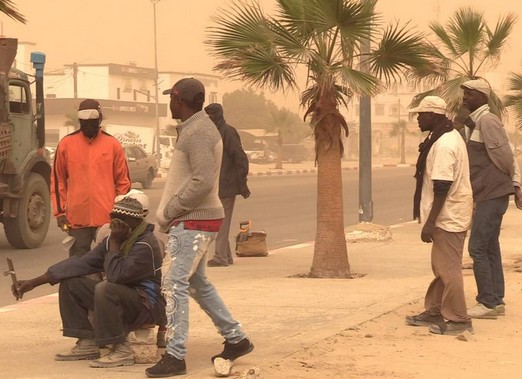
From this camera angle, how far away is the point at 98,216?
9.31 m

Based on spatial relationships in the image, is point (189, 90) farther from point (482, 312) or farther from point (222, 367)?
point (482, 312)

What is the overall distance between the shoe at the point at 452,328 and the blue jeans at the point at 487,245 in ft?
2.84

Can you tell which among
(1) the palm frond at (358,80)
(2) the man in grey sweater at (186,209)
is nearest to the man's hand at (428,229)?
(2) the man in grey sweater at (186,209)

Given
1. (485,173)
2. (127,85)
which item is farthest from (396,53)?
(127,85)

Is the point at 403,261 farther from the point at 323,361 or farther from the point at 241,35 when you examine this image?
the point at 323,361

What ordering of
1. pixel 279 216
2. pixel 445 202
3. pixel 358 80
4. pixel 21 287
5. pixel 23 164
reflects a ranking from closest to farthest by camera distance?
pixel 21 287
pixel 445 202
pixel 358 80
pixel 23 164
pixel 279 216

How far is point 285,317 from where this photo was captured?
10.5 metres

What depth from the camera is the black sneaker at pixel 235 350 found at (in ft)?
26.3

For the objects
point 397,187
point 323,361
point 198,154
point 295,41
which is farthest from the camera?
point 397,187

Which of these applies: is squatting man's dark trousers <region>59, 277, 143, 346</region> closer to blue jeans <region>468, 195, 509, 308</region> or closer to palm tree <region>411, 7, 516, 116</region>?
blue jeans <region>468, 195, 509, 308</region>

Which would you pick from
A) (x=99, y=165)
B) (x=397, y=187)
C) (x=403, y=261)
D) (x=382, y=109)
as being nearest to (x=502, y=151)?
(x=99, y=165)

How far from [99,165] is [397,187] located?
33046 mm

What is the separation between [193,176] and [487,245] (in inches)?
139

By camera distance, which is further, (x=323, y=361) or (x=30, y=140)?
(x=30, y=140)
